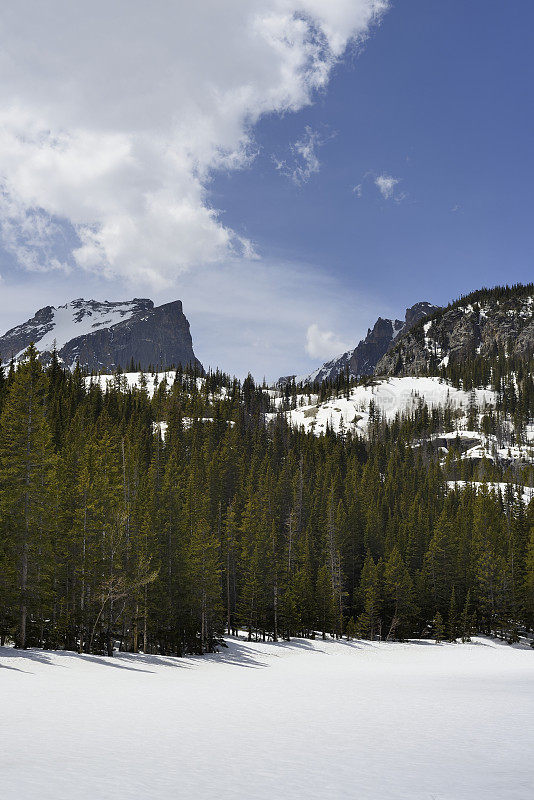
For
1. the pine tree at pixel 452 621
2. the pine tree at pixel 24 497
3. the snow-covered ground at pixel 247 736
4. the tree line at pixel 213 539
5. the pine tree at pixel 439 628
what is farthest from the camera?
the pine tree at pixel 439 628

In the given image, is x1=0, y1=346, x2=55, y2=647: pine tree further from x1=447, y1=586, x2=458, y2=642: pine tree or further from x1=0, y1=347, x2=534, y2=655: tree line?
x1=447, y1=586, x2=458, y2=642: pine tree

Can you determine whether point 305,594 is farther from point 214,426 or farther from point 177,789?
point 214,426

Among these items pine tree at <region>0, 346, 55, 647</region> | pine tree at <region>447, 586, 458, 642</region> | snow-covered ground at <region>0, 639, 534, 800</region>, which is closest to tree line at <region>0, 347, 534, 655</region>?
pine tree at <region>0, 346, 55, 647</region>

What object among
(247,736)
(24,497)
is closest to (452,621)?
(24,497)

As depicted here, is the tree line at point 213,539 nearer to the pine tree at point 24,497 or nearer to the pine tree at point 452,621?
the pine tree at point 24,497

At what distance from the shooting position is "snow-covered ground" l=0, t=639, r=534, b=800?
7391 mm

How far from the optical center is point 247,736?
A: 11.5m

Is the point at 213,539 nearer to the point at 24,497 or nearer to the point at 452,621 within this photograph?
the point at 24,497

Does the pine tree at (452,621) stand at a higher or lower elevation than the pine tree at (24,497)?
lower

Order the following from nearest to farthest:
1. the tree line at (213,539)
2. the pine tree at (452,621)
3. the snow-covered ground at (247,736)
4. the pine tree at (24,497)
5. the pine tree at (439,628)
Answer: the snow-covered ground at (247,736)
the pine tree at (24,497)
the tree line at (213,539)
the pine tree at (452,621)
the pine tree at (439,628)

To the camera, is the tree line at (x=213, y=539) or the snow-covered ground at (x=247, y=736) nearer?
the snow-covered ground at (x=247, y=736)

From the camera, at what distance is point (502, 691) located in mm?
24828

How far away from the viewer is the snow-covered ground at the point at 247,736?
7.39m

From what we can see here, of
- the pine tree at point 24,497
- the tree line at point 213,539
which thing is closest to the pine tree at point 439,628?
the tree line at point 213,539
